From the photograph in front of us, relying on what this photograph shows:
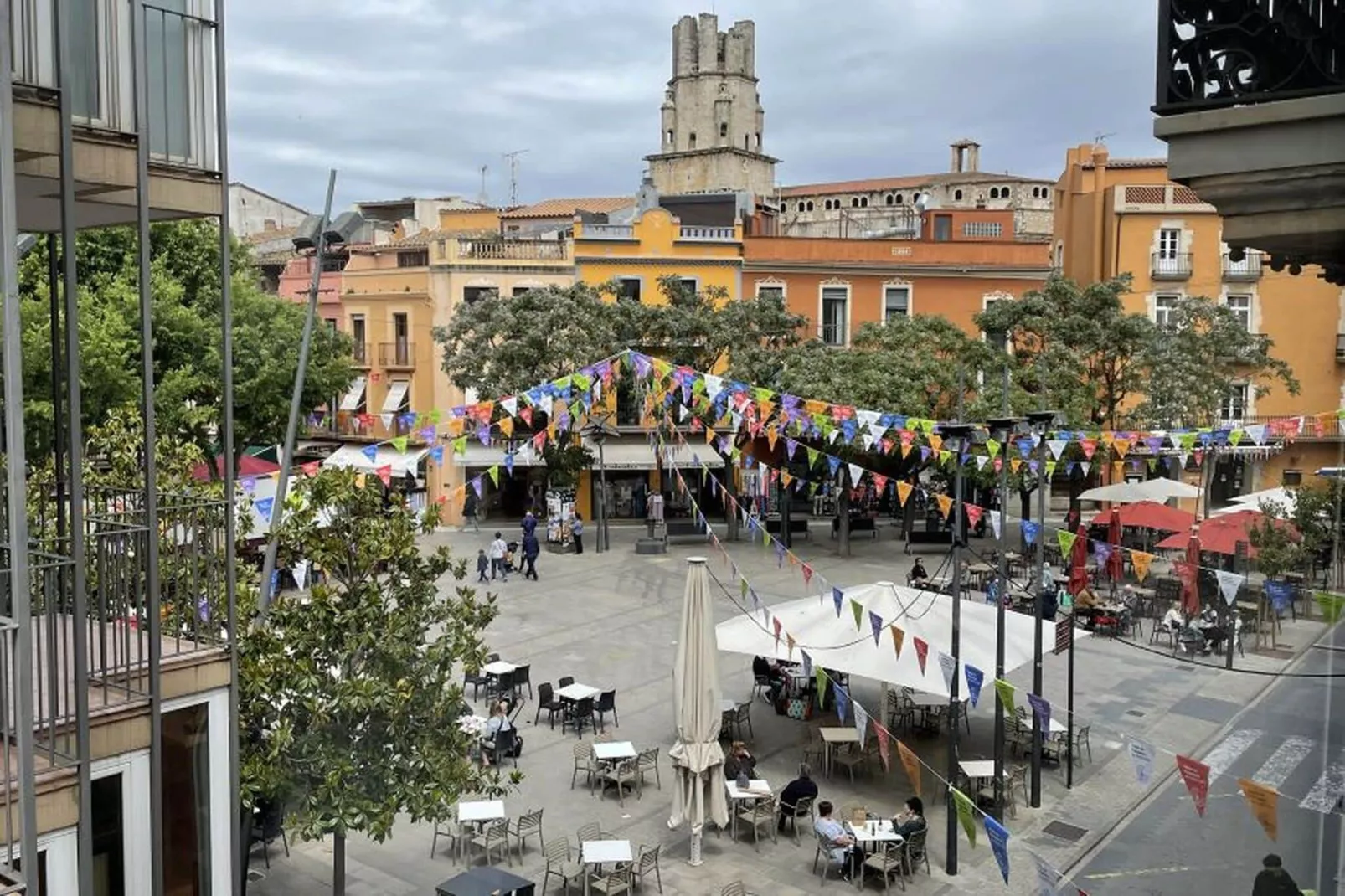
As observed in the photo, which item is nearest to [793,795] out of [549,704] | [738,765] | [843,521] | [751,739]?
[738,765]

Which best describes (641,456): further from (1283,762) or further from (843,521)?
(1283,762)

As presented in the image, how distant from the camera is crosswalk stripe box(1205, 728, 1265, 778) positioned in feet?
51.9

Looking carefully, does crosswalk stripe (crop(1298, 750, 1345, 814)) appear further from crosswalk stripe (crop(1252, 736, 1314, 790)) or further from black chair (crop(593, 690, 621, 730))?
black chair (crop(593, 690, 621, 730))

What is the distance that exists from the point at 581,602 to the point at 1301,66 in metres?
20.5

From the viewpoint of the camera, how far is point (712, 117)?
87.4 m

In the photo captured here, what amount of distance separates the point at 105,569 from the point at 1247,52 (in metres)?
6.69

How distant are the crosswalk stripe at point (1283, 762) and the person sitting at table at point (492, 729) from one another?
376 inches

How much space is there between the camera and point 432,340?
39312 mm

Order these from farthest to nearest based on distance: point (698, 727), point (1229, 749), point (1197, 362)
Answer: point (1197, 362)
point (1229, 749)
point (698, 727)

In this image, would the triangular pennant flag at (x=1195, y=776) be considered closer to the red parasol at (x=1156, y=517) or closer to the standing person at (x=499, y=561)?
the red parasol at (x=1156, y=517)

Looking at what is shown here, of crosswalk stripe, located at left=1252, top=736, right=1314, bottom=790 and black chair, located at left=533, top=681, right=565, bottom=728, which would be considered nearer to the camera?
crosswalk stripe, located at left=1252, top=736, right=1314, bottom=790

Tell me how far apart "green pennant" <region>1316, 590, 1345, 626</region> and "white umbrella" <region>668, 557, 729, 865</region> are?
20.1ft

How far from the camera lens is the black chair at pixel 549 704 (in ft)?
55.6

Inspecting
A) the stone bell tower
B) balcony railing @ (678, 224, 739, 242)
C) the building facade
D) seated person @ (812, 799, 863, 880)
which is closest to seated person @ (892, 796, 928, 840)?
seated person @ (812, 799, 863, 880)
